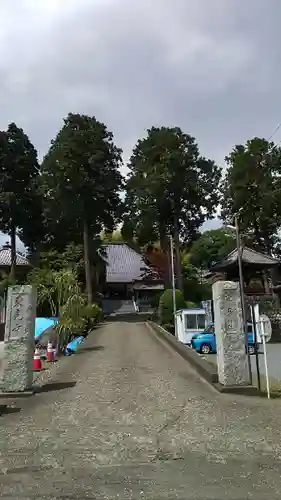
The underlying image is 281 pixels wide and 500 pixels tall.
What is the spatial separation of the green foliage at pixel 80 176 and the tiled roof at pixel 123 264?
11.1 meters

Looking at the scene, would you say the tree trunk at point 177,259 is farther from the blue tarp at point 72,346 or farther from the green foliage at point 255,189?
the blue tarp at point 72,346

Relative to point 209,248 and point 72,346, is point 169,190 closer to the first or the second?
point 72,346

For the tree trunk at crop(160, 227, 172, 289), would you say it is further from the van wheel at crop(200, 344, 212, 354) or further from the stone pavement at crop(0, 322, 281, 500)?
the stone pavement at crop(0, 322, 281, 500)

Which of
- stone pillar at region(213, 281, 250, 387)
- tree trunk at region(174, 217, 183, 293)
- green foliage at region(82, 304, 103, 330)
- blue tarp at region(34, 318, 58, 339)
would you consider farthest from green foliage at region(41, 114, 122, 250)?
stone pillar at region(213, 281, 250, 387)

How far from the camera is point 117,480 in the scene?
4566 mm

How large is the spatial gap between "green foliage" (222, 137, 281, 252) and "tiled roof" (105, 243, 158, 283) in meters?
12.1

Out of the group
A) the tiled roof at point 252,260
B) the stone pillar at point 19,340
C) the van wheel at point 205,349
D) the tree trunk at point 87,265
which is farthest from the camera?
the tree trunk at point 87,265

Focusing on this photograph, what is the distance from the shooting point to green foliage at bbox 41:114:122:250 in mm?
38906

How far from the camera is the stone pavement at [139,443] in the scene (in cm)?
438

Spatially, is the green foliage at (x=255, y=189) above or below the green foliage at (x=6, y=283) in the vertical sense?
above

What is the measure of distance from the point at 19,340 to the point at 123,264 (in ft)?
151

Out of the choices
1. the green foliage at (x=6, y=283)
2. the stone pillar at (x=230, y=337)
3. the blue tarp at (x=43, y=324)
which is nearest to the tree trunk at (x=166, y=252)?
the green foliage at (x=6, y=283)

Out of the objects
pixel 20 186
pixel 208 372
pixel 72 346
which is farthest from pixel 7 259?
pixel 208 372

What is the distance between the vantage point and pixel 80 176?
39062mm
